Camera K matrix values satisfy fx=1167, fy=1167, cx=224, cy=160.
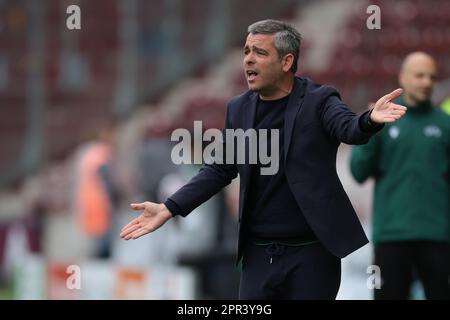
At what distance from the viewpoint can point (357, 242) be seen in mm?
5711

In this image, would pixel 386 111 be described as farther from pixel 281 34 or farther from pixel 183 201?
pixel 183 201

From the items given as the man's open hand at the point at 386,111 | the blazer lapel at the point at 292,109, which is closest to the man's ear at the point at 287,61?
the blazer lapel at the point at 292,109

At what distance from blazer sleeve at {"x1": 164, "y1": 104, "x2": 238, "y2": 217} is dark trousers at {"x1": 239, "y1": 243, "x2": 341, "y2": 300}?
16.6 inches

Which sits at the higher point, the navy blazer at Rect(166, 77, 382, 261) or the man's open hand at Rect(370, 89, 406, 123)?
the man's open hand at Rect(370, 89, 406, 123)

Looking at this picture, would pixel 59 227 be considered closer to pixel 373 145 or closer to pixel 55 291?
pixel 55 291

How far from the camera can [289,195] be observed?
18.7 feet

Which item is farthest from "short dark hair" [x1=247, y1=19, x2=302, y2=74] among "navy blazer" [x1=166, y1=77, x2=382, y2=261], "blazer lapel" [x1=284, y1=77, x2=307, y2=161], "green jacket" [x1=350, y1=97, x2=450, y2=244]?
"green jacket" [x1=350, y1=97, x2=450, y2=244]

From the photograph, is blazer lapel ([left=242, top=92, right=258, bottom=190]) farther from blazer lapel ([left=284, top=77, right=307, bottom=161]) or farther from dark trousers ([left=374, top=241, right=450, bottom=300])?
dark trousers ([left=374, top=241, right=450, bottom=300])

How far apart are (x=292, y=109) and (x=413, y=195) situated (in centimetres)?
197

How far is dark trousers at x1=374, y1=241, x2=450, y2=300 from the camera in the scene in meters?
7.39

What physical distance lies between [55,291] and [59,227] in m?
2.69

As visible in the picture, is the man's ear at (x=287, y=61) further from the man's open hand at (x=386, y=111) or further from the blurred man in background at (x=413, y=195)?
the blurred man in background at (x=413, y=195)

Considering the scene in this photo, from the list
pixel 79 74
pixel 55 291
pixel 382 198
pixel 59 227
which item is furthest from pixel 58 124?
pixel 382 198

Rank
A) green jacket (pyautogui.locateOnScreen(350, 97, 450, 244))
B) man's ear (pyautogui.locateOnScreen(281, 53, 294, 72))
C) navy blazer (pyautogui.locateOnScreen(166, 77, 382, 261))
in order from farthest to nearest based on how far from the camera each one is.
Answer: green jacket (pyautogui.locateOnScreen(350, 97, 450, 244)) → man's ear (pyautogui.locateOnScreen(281, 53, 294, 72)) → navy blazer (pyautogui.locateOnScreen(166, 77, 382, 261))
